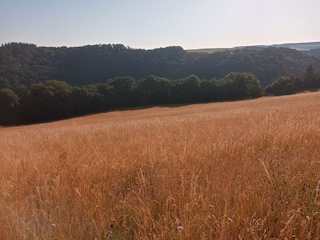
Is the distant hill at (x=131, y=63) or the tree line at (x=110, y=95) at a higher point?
the distant hill at (x=131, y=63)

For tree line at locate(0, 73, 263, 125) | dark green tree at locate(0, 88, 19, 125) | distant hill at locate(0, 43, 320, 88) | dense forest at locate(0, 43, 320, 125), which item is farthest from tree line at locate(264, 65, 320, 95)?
dark green tree at locate(0, 88, 19, 125)

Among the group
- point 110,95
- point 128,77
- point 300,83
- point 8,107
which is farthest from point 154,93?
point 300,83

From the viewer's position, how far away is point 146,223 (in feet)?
6.10

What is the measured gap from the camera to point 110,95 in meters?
60.5

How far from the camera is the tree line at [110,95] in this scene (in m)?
53.1

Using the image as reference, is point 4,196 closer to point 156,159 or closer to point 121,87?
point 156,159

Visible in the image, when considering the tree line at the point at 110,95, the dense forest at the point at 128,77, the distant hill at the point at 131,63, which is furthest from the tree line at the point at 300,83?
the distant hill at the point at 131,63

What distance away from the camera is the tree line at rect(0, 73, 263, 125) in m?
53.1

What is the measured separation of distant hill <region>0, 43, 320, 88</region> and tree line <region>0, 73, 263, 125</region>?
129 ft

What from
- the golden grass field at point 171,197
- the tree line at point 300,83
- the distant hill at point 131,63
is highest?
the distant hill at point 131,63

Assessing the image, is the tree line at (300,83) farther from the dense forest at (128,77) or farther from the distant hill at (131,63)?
the distant hill at (131,63)

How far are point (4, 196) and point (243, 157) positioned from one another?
106 inches

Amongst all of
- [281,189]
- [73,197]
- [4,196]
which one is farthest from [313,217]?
[4,196]

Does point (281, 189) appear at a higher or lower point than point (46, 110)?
higher
